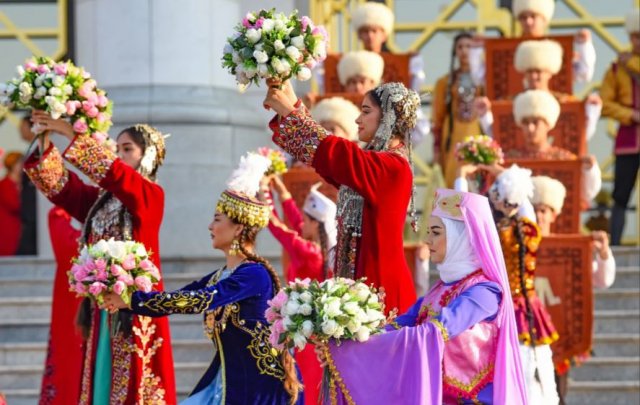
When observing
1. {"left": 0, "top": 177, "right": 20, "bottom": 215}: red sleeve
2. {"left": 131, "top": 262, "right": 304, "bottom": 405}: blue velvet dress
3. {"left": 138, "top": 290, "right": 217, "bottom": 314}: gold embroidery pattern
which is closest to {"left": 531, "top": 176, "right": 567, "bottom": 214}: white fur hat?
{"left": 131, "top": 262, "right": 304, "bottom": 405}: blue velvet dress

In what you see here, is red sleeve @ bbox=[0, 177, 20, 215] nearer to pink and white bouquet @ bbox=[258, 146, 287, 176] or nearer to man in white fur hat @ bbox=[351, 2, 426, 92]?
man in white fur hat @ bbox=[351, 2, 426, 92]

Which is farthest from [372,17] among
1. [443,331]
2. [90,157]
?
[443,331]

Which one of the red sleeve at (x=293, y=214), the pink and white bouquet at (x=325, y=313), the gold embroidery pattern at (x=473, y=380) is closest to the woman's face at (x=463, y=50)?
the red sleeve at (x=293, y=214)

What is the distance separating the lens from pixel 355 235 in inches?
309

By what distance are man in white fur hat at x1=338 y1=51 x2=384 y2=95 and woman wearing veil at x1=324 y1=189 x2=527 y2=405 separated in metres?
5.75

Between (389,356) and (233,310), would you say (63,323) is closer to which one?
(233,310)

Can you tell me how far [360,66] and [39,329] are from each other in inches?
113

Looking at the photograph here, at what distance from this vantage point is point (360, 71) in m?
12.9

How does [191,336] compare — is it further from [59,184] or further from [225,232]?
[225,232]

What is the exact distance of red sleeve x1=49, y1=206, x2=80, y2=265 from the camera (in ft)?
34.6

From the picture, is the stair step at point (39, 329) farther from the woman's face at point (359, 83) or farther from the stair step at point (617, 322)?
the stair step at point (617, 322)

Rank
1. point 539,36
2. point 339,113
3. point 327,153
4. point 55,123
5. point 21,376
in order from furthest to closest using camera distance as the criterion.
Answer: point 539,36 < point 21,376 < point 339,113 < point 55,123 < point 327,153

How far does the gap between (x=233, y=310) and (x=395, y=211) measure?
34.2 inches

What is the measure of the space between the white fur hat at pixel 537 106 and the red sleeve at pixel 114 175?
3.74 meters
